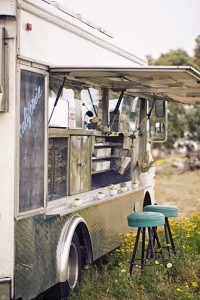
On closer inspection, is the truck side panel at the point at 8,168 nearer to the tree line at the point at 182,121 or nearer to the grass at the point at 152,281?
the grass at the point at 152,281

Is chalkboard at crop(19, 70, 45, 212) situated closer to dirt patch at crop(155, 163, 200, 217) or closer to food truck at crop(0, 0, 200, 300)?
food truck at crop(0, 0, 200, 300)

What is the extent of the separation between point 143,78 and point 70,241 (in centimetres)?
190

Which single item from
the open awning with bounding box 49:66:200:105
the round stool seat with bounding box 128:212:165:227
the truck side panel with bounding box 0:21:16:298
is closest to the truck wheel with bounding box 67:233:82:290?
the round stool seat with bounding box 128:212:165:227

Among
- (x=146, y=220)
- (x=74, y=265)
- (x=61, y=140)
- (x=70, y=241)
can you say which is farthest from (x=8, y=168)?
(x=146, y=220)

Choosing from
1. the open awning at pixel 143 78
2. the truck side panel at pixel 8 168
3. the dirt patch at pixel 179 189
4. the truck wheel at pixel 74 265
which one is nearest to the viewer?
the truck side panel at pixel 8 168

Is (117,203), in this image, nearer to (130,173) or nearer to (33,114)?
(130,173)

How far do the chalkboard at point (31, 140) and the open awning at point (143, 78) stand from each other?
0.46m

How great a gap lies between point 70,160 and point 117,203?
1775 millimetres

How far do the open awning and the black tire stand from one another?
1689 mm

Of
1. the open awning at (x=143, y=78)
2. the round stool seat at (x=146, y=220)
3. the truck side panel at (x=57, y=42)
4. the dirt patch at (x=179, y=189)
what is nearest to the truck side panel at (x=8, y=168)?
the truck side panel at (x=57, y=42)

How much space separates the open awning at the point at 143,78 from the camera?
667 cm

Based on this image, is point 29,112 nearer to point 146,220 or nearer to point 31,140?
point 31,140

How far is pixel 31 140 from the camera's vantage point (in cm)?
620

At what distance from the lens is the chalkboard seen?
6012mm
